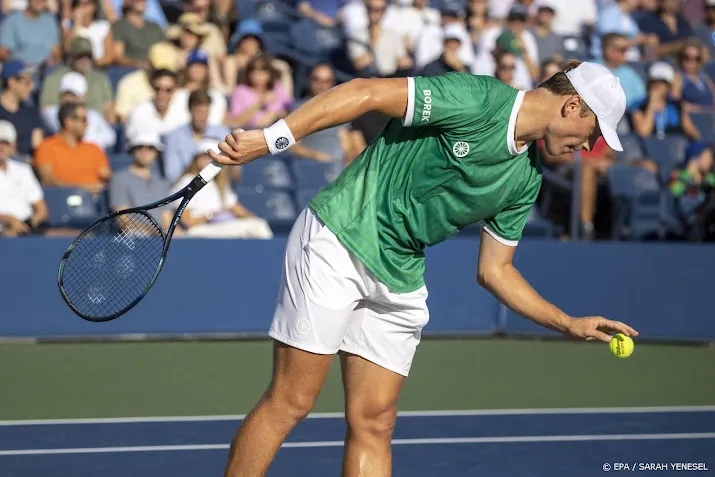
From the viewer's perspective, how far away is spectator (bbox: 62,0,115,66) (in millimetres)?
11617

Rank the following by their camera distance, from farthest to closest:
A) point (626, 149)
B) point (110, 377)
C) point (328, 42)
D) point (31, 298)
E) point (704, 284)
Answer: point (328, 42)
point (626, 149)
point (704, 284)
point (31, 298)
point (110, 377)

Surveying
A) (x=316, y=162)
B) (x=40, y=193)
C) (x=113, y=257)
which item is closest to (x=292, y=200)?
(x=316, y=162)

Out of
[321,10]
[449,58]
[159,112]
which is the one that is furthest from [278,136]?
[321,10]

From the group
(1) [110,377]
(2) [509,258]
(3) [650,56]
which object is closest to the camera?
(2) [509,258]

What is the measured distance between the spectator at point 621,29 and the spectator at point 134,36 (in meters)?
5.10

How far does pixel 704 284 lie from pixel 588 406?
2616 millimetres

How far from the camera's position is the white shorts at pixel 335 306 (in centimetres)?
428

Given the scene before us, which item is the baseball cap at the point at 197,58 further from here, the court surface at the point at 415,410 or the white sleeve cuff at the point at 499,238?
the white sleeve cuff at the point at 499,238

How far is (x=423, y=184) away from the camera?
14.1 feet

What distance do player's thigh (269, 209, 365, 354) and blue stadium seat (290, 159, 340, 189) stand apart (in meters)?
6.36

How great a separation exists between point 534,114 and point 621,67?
9.17 meters

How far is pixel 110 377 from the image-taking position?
26.3 feet

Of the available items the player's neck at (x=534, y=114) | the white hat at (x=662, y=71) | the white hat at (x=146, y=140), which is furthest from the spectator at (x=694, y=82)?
the player's neck at (x=534, y=114)

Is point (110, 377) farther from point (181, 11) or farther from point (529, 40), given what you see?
point (529, 40)
